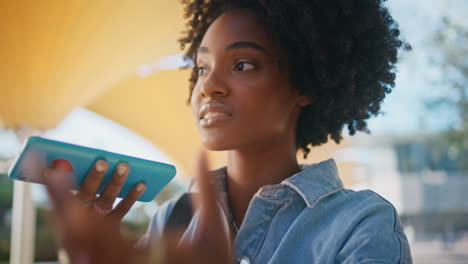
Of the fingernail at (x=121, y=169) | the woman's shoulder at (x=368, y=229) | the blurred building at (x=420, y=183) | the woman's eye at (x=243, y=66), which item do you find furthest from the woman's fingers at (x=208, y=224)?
the blurred building at (x=420, y=183)

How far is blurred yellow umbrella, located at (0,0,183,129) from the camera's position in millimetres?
3539

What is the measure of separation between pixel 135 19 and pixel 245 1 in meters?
2.65

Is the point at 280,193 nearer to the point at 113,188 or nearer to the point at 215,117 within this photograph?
the point at 215,117

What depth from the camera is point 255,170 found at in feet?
4.45

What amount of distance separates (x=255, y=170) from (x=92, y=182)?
621 millimetres

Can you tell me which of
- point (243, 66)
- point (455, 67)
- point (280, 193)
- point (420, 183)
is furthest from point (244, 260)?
point (420, 183)

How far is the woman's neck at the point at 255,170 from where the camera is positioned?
135 centimetres

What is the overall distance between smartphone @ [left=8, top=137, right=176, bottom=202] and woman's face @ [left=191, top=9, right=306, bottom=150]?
0.30 m

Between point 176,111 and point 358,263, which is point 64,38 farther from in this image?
point 358,263

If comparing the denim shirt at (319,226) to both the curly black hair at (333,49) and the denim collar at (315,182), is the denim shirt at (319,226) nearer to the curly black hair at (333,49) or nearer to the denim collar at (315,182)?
the denim collar at (315,182)

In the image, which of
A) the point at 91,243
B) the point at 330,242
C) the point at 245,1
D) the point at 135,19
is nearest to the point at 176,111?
the point at 135,19

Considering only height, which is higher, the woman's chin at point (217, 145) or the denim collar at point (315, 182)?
the woman's chin at point (217, 145)

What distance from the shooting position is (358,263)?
0.94m

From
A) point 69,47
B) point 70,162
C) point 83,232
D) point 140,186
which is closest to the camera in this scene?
point 83,232
